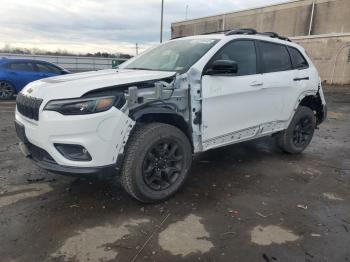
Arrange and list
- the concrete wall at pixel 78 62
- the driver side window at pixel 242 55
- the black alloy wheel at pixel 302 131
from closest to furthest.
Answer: the driver side window at pixel 242 55 → the black alloy wheel at pixel 302 131 → the concrete wall at pixel 78 62

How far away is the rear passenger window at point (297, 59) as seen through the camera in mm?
5453

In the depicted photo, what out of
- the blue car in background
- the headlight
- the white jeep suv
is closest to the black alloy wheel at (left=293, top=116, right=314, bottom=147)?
the white jeep suv

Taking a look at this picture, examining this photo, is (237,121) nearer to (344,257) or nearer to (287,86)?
(287,86)

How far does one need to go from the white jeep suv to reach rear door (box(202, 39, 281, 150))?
1 cm

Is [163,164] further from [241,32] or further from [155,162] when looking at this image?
[241,32]

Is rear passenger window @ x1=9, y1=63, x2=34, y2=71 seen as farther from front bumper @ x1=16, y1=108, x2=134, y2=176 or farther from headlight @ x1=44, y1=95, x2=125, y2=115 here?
headlight @ x1=44, y1=95, x2=125, y2=115

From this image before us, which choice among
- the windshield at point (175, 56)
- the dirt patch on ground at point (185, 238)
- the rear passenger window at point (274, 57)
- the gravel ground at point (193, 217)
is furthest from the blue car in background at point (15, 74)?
the dirt patch on ground at point (185, 238)

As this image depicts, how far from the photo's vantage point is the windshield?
4117 mm

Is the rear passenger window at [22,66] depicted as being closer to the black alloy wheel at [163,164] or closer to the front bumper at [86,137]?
the front bumper at [86,137]

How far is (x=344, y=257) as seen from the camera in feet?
9.37

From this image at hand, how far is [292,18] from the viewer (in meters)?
36.9

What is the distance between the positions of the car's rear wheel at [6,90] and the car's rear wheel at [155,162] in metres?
9.58

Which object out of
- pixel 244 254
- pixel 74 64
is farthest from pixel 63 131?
pixel 74 64

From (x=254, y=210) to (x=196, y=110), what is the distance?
49.7 inches
